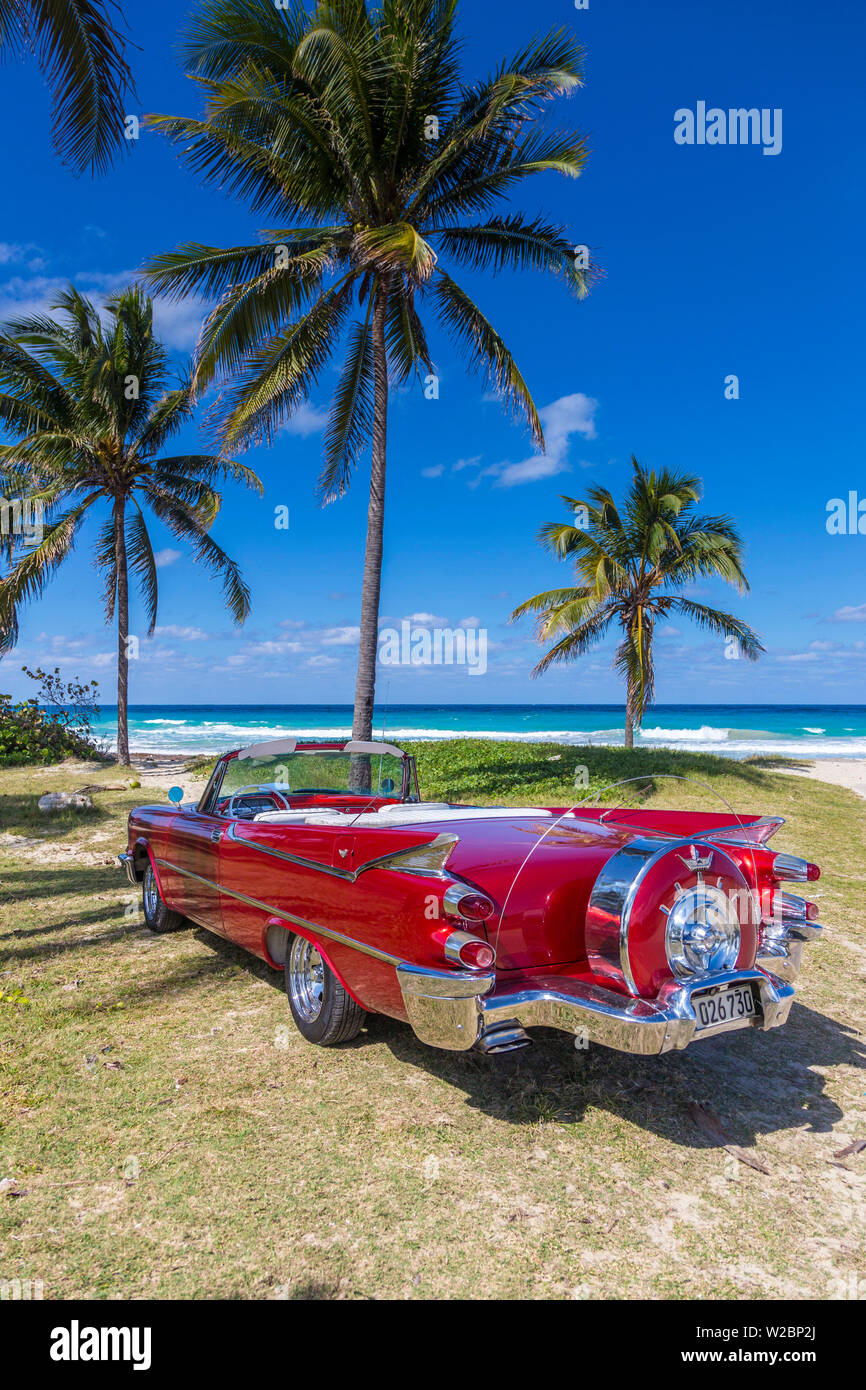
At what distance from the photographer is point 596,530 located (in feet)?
62.7

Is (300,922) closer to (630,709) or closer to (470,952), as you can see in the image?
(470,952)

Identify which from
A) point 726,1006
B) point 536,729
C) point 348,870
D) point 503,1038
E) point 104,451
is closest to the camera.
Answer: point 503,1038

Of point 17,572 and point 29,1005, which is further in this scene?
point 17,572

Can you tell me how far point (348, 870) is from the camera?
11.3 feet

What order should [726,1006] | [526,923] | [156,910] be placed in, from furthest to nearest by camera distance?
1. [156,910]
2. [526,923]
3. [726,1006]

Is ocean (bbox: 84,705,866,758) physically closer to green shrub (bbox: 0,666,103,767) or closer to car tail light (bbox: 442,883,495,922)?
green shrub (bbox: 0,666,103,767)

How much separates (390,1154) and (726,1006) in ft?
4.72

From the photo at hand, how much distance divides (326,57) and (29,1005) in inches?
439

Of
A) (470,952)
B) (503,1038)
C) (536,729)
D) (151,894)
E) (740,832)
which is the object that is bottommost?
(536,729)

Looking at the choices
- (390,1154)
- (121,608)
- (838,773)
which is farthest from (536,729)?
(390,1154)

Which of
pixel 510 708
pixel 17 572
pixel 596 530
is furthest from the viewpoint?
pixel 510 708

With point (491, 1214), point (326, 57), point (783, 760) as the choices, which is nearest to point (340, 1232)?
point (491, 1214)

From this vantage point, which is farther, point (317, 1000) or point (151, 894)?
point (151, 894)

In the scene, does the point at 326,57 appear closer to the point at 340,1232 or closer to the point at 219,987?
the point at 219,987
